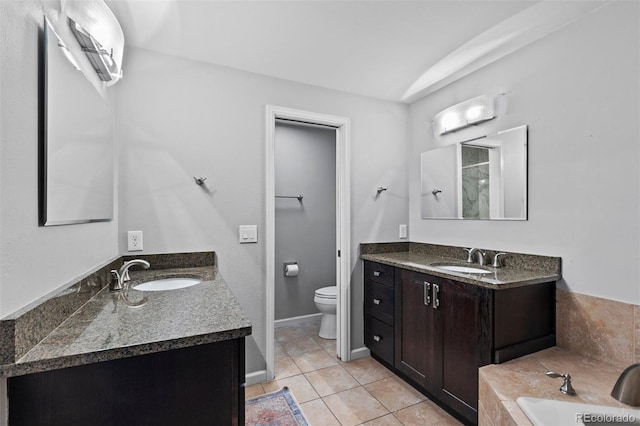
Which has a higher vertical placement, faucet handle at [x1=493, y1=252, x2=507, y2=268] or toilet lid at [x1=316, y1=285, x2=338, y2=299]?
faucet handle at [x1=493, y1=252, x2=507, y2=268]

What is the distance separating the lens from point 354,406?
1952 mm

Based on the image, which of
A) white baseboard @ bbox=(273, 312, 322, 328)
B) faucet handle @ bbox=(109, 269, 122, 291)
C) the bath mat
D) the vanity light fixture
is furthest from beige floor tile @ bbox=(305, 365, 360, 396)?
the vanity light fixture

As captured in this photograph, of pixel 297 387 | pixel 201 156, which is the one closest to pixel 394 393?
pixel 297 387

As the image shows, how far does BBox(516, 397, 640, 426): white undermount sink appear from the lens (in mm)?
1115

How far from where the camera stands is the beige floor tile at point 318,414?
180 centimetres

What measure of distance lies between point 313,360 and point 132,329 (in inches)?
76.9

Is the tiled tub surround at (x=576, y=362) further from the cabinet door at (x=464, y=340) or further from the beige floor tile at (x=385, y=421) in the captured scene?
the beige floor tile at (x=385, y=421)

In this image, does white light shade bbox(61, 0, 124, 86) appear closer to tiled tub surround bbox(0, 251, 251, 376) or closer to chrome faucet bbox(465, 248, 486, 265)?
tiled tub surround bbox(0, 251, 251, 376)

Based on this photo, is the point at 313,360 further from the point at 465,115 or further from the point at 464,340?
the point at 465,115

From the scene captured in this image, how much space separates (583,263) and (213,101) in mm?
2507

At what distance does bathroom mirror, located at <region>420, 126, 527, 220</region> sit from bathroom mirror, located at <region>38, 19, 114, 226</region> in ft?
7.76

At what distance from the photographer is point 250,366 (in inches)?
87.7

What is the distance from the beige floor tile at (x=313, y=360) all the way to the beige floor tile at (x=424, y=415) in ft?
2.49

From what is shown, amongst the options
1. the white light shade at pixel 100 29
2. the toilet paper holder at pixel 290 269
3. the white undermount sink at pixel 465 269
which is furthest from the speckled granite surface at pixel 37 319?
the toilet paper holder at pixel 290 269
